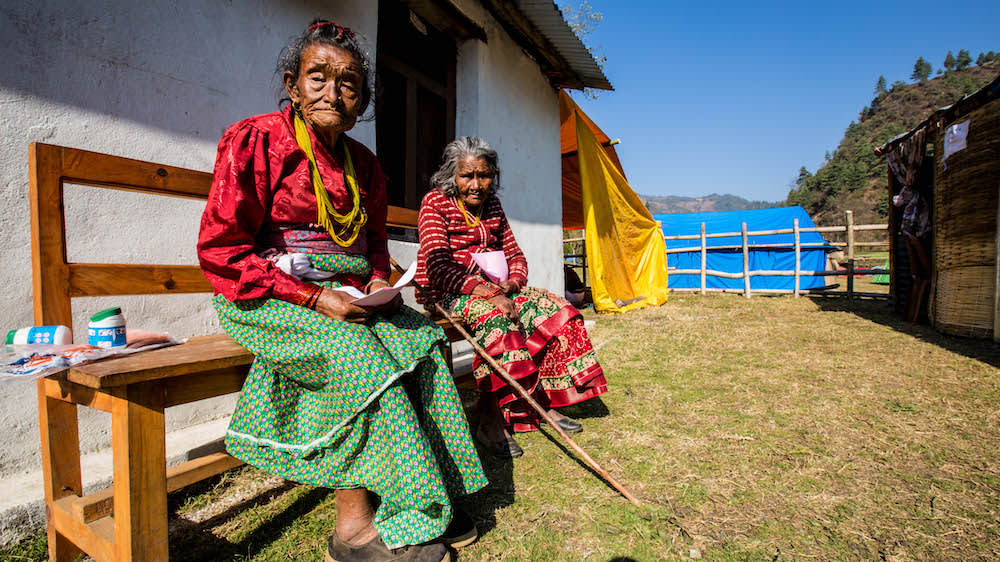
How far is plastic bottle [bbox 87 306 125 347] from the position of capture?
1.41 metres

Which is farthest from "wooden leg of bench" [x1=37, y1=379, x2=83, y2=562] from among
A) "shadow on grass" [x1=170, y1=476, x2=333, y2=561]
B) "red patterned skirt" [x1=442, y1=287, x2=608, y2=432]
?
"red patterned skirt" [x1=442, y1=287, x2=608, y2=432]

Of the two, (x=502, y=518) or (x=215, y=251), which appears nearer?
(x=215, y=251)

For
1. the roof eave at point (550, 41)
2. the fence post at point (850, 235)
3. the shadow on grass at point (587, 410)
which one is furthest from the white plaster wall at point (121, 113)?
the fence post at point (850, 235)

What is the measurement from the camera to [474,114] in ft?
14.9

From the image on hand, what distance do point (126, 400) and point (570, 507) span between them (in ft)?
5.05

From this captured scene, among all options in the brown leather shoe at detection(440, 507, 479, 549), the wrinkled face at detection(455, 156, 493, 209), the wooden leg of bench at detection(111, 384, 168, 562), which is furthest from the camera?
the wrinkled face at detection(455, 156, 493, 209)

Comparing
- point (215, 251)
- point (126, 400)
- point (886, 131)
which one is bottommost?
point (126, 400)

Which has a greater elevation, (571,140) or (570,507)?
(571,140)

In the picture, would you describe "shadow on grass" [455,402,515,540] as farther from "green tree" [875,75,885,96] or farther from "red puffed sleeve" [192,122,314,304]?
"green tree" [875,75,885,96]

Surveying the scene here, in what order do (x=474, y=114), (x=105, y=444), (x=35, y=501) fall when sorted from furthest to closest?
1. (x=474, y=114)
2. (x=105, y=444)
3. (x=35, y=501)

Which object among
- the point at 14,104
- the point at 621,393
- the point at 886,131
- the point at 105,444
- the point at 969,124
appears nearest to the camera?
the point at 14,104

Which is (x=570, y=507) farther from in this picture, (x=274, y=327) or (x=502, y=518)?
(x=274, y=327)

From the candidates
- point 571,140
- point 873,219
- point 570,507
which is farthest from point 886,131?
point 570,507

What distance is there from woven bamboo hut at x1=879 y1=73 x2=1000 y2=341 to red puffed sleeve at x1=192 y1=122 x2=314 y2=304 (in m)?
6.12
